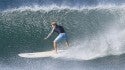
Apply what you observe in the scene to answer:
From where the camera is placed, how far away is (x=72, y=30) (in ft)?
115

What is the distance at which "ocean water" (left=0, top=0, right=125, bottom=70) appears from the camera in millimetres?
31328

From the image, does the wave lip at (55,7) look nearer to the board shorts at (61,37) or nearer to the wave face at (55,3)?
the wave face at (55,3)

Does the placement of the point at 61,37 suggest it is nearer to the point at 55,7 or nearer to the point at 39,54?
the point at 39,54

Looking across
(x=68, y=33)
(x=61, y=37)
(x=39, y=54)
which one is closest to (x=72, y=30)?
(x=68, y=33)

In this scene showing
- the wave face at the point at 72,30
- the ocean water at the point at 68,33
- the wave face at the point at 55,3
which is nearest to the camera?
the ocean water at the point at 68,33

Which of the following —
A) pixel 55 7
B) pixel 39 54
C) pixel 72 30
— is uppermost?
pixel 55 7

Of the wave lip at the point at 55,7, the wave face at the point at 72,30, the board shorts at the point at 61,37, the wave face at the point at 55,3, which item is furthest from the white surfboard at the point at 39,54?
the wave face at the point at 55,3

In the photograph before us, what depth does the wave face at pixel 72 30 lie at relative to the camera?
3209 cm

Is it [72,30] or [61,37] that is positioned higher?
[72,30]

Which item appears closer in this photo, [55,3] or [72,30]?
[72,30]

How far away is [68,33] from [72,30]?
1.33 ft

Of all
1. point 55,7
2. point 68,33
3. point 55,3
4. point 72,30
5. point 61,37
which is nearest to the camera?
point 61,37

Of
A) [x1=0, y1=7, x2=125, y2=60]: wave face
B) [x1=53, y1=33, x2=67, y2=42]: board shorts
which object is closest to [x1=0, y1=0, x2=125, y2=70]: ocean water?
[x1=0, y1=7, x2=125, y2=60]: wave face

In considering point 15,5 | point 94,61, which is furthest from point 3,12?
point 94,61
